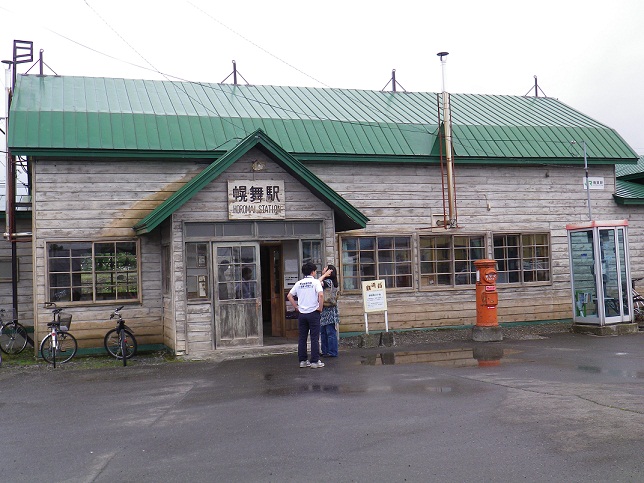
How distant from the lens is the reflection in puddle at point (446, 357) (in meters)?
12.3

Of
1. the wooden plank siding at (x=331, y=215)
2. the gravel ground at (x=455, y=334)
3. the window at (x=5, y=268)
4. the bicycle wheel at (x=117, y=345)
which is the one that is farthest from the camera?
the window at (x=5, y=268)

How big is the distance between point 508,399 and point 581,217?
1131 centimetres

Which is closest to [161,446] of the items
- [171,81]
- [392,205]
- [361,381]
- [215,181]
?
[361,381]

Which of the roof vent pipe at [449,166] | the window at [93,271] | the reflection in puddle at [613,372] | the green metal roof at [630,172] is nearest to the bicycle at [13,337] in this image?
the window at [93,271]

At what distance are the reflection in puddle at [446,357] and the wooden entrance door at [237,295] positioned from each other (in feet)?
8.62

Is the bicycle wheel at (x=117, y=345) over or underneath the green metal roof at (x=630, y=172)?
underneath

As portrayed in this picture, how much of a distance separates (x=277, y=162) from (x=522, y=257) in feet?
24.9

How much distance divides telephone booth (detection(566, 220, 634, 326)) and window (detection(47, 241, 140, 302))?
10307mm

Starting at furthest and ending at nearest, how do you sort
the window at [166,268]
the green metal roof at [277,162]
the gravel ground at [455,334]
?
1. the gravel ground at [455,334]
2. the window at [166,268]
3. the green metal roof at [277,162]

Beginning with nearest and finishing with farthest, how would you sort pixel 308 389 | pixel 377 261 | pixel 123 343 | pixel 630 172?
pixel 308 389
pixel 123 343
pixel 377 261
pixel 630 172

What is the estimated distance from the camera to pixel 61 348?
14422 millimetres

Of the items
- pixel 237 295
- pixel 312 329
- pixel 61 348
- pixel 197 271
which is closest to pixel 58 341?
pixel 61 348

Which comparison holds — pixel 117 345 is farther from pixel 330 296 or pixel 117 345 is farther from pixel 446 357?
pixel 446 357

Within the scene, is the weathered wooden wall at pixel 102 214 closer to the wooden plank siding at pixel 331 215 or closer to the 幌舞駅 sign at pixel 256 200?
the wooden plank siding at pixel 331 215
